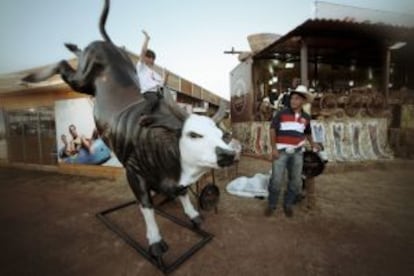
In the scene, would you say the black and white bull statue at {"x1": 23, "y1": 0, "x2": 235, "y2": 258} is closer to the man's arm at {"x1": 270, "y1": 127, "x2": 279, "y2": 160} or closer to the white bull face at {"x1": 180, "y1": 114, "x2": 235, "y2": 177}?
the white bull face at {"x1": 180, "y1": 114, "x2": 235, "y2": 177}

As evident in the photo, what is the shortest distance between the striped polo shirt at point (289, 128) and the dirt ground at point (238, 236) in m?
0.91

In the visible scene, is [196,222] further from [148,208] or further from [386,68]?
[386,68]

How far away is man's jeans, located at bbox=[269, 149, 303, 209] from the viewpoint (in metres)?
2.56

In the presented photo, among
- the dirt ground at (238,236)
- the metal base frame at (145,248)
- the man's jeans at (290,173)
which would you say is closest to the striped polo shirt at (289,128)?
the man's jeans at (290,173)

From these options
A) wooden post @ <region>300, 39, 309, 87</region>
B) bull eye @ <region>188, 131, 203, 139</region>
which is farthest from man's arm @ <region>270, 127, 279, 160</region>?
wooden post @ <region>300, 39, 309, 87</region>

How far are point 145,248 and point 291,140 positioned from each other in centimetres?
189

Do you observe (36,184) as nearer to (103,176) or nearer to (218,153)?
(103,176)

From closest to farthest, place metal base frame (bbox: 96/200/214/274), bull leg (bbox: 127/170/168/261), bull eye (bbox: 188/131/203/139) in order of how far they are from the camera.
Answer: bull eye (bbox: 188/131/203/139) → metal base frame (bbox: 96/200/214/274) → bull leg (bbox: 127/170/168/261)

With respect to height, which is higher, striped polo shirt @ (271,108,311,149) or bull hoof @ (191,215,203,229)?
striped polo shirt @ (271,108,311,149)

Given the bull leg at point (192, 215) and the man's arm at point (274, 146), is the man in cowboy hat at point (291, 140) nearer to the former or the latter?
the man's arm at point (274, 146)

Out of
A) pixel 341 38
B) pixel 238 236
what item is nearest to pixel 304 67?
pixel 341 38

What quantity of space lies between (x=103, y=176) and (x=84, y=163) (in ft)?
2.26

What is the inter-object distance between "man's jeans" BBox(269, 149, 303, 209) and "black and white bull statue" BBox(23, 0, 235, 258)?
1.00m

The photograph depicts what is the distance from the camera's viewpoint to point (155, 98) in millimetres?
1864
